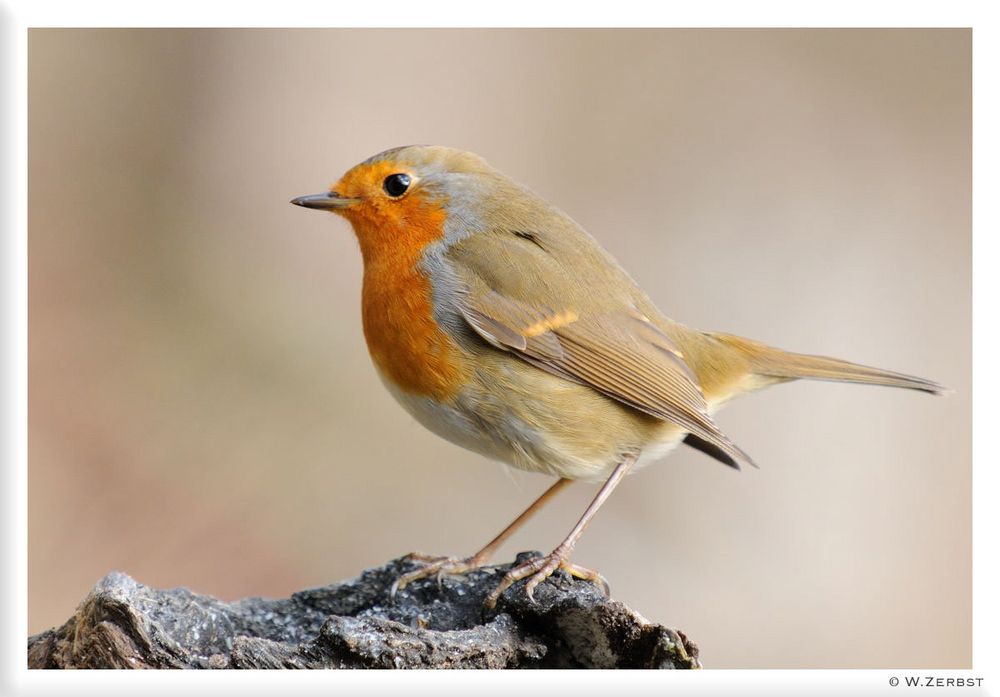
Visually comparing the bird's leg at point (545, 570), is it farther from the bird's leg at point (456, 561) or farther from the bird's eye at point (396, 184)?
the bird's eye at point (396, 184)

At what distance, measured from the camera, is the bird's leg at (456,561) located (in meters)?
3.36

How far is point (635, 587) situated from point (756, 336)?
1.46 meters

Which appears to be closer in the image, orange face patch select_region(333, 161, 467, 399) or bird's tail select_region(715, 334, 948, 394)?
orange face patch select_region(333, 161, 467, 399)

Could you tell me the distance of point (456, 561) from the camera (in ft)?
11.3

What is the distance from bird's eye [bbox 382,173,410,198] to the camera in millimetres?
3531

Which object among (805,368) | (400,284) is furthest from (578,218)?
(400,284)

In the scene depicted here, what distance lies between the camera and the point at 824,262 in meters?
5.64

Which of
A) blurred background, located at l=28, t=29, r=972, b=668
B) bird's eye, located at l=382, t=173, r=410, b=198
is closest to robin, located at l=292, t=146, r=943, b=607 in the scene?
bird's eye, located at l=382, t=173, r=410, b=198

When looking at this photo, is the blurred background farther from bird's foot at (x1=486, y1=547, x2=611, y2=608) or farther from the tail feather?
bird's foot at (x1=486, y1=547, x2=611, y2=608)

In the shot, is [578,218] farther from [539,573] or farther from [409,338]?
[539,573]

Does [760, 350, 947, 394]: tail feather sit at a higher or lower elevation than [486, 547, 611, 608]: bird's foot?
higher

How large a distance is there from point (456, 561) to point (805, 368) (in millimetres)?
1473

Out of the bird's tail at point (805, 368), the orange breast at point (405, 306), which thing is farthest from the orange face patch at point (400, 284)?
the bird's tail at point (805, 368)
